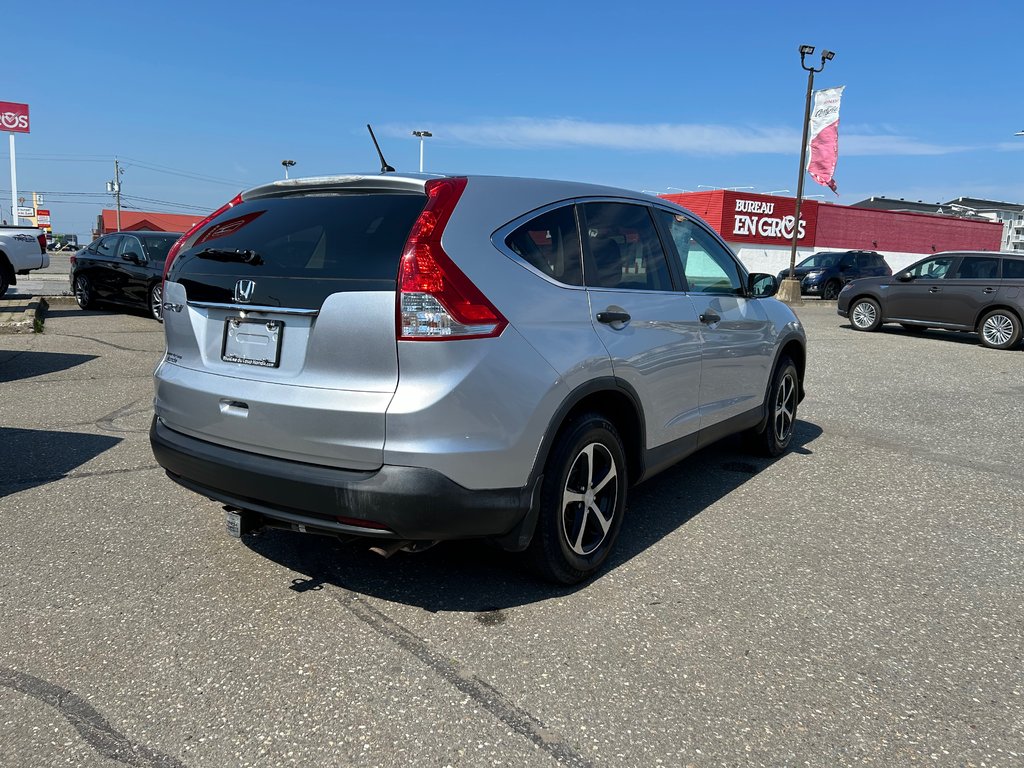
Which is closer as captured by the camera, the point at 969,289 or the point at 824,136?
the point at 969,289

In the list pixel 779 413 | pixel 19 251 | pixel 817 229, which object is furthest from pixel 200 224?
pixel 817 229

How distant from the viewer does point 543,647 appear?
292 cm

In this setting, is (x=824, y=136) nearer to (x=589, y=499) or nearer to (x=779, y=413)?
(x=779, y=413)

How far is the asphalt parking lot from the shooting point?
2.38 meters

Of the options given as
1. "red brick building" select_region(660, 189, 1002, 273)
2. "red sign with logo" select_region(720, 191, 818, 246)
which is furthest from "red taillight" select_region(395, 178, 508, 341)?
"red sign with logo" select_region(720, 191, 818, 246)

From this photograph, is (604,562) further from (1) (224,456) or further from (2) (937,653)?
(1) (224,456)

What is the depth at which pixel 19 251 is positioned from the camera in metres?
14.5

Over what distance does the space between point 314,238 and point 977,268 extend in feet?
46.7

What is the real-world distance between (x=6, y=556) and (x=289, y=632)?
1.67 meters

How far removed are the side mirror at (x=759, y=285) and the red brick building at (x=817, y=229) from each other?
92.2 feet

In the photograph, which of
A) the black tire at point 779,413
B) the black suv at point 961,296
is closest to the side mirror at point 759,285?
the black tire at point 779,413

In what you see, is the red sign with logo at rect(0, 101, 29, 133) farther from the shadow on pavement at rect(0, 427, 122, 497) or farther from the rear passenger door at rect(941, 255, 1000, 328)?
the rear passenger door at rect(941, 255, 1000, 328)

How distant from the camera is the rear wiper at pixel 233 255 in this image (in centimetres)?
309

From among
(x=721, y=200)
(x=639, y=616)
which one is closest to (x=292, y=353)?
(x=639, y=616)
